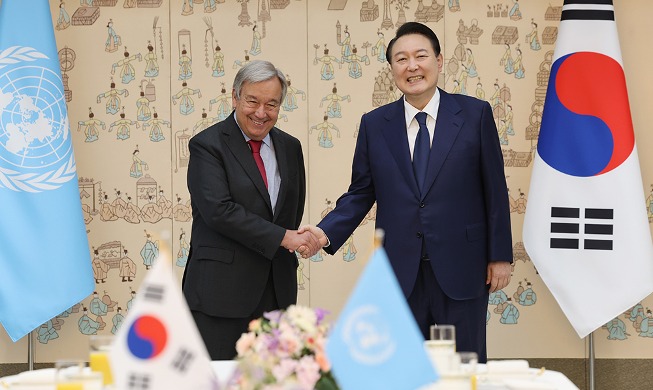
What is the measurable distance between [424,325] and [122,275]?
2.12 metres

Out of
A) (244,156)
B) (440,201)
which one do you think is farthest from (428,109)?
(244,156)

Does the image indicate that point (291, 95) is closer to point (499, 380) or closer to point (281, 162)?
point (281, 162)

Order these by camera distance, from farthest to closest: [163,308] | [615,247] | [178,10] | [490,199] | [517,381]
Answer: [178,10], [615,247], [490,199], [517,381], [163,308]

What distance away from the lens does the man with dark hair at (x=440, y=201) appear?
375 cm

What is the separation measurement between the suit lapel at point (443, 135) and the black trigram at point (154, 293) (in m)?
2.01

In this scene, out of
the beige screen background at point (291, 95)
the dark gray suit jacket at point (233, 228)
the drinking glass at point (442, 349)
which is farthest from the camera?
the beige screen background at point (291, 95)

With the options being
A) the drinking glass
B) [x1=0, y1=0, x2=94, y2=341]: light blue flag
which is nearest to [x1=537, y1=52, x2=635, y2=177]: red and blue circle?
[x1=0, y1=0, x2=94, y2=341]: light blue flag

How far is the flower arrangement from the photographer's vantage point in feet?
6.38

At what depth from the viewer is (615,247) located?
4777 mm

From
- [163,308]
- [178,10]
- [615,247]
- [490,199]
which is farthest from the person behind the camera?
[178,10]

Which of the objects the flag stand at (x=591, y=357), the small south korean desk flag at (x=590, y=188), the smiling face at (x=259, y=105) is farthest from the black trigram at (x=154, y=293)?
the flag stand at (x=591, y=357)

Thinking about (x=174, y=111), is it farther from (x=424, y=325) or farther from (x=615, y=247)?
(x=615, y=247)

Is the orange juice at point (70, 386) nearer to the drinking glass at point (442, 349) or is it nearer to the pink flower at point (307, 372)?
the pink flower at point (307, 372)

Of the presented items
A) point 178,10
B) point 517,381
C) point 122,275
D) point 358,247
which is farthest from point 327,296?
point 517,381
